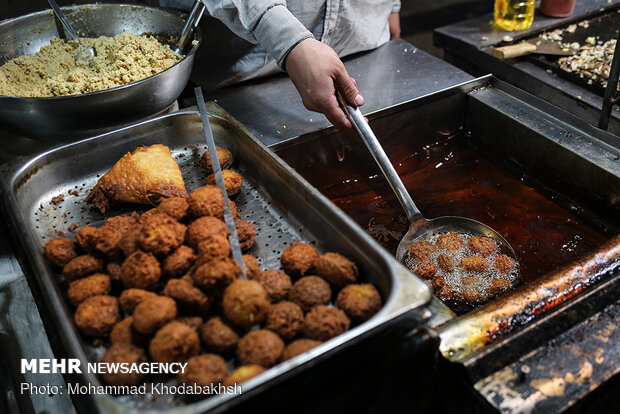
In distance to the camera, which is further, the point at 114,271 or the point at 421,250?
the point at 421,250

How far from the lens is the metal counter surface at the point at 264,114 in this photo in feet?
4.23

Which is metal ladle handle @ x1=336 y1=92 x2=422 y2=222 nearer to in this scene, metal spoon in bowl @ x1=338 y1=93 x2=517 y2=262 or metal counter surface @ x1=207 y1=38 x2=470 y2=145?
metal spoon in bowl @ x1=338 y1=93 x2=517 y2=262

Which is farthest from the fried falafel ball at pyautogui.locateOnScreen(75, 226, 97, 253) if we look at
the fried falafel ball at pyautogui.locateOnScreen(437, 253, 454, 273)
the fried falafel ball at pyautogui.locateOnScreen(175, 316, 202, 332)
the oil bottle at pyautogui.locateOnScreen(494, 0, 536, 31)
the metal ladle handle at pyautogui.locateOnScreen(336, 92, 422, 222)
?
the oil bottle at pyautogui.locateOnScreen(494, 0, 536, 31)

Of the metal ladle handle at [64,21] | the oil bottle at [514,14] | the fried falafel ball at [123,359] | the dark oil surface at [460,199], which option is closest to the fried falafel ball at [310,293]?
the fried falafel ball at [123,359]

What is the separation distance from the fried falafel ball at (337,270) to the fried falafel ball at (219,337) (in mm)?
247

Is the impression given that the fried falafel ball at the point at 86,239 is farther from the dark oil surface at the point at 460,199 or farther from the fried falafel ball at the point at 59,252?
the dark oil surface at the point at 460,199

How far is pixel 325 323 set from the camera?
1.02m

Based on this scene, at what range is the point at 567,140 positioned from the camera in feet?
5.71

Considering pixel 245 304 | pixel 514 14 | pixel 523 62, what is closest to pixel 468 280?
pixel 245 304

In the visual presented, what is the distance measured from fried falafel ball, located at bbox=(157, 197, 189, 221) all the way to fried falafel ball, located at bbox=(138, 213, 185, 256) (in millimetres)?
63

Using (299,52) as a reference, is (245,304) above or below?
below

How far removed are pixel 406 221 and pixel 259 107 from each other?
77 cm

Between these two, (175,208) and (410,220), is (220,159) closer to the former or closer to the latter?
(175,208)

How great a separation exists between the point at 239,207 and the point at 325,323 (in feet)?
1.91
